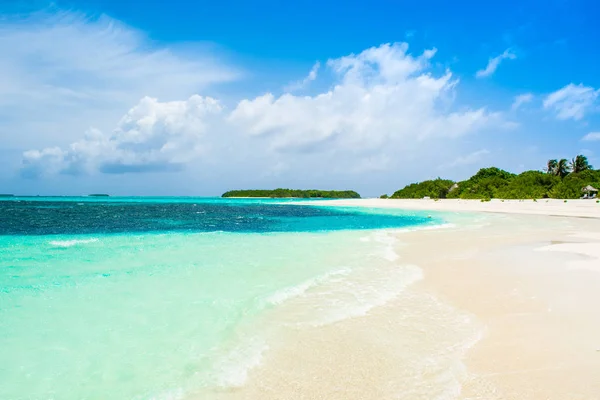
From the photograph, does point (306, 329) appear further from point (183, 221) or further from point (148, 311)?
point (183, 221)

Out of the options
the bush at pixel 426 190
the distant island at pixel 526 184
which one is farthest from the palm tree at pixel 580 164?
the bush at pixel 426 190

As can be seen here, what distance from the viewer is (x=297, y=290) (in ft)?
28.3

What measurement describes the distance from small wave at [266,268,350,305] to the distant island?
222 ft

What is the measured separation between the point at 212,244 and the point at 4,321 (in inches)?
432

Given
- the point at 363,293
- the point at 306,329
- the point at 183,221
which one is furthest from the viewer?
the point at 183,221

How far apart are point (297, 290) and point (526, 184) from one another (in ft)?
255

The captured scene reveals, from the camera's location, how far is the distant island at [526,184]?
6294 cm

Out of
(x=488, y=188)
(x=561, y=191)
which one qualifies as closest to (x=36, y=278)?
(x=561, y=191)

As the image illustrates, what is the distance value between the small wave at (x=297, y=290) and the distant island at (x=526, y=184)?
6768 centimetres

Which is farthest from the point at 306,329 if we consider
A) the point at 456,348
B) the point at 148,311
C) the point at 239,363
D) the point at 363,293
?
the point at 148,311

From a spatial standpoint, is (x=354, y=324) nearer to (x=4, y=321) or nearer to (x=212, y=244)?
(x=4, y=321)

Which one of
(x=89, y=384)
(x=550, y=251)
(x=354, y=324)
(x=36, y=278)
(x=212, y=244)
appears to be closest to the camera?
(x=89, y=384)

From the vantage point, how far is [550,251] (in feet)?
44.4

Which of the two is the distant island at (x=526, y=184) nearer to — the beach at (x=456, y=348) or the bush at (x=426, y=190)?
the bush at (x=426, y=190)
